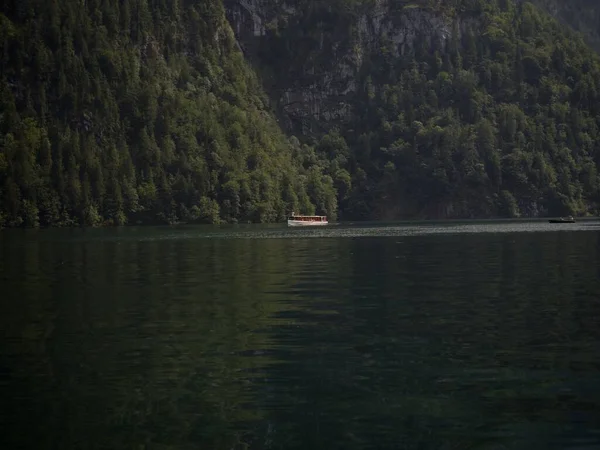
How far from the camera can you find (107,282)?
65125 millimetres

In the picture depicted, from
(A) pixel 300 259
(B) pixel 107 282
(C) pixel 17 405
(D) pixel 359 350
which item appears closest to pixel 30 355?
(C) pixel 17 405

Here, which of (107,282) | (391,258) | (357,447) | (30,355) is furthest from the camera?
(391,258)

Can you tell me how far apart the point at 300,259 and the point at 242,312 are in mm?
42237

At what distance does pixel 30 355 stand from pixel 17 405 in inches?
319

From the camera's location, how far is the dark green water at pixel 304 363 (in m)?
24.3

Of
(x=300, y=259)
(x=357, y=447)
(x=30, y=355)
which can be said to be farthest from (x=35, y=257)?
(x=357, y=447)

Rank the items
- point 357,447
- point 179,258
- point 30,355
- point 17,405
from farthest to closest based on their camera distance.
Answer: point 179,258
point 30,355
point 17,405
point 357,447

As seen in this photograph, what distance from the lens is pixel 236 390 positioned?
1128 inches

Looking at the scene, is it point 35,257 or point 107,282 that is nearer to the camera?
point 107,282

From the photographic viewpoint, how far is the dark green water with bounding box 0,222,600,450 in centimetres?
2434

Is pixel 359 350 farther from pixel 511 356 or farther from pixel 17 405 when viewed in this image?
pixel 17 405

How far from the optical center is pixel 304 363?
32.8 m

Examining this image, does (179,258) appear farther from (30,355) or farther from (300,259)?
(30,355)

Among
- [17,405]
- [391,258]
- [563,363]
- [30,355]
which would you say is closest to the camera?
[17,405]
